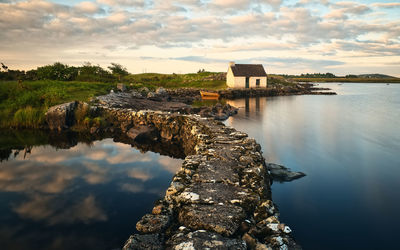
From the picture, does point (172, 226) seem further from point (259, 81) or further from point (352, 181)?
point (259, 81)

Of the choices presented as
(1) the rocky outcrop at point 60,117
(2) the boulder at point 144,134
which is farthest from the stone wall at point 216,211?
(1) the rocky outcrop at point 60,117

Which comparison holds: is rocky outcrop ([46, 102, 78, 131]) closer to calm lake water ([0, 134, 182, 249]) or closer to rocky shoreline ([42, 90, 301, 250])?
calm lake water ([0, 134, 182, 249])

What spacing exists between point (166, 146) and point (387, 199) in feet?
31.3

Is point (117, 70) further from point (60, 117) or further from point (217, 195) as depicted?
point (217, 195)

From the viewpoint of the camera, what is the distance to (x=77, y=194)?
796cm

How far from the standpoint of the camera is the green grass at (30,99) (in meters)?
17.0

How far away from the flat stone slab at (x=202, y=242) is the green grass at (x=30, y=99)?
1677cm

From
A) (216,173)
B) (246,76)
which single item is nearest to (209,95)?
(246,76)

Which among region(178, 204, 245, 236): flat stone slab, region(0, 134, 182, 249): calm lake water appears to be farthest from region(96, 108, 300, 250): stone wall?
region(0, 134, 182, 249): calm lake water

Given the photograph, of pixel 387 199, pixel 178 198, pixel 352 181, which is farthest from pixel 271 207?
pixel 352 181

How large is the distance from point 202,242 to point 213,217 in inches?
28.5

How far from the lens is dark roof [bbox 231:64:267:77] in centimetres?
5421

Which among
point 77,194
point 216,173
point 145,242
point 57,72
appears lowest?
point 77,194

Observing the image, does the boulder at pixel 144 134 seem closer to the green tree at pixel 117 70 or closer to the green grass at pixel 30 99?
the green grass at pixel 30 99
